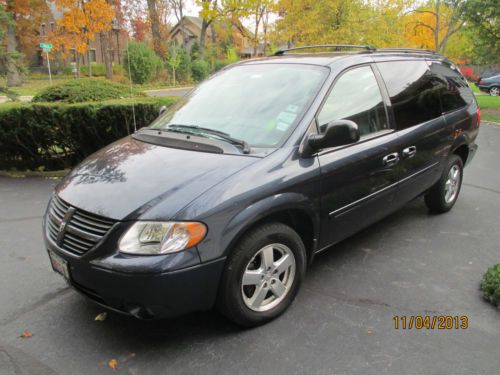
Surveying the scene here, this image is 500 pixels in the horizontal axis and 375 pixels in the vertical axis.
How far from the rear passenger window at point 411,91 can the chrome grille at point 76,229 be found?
2796mm

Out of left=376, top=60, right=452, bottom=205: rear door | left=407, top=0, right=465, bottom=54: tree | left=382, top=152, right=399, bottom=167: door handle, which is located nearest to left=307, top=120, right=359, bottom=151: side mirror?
left=382, top=152, right=399, bottom=167: door handle

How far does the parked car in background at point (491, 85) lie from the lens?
24.6 m

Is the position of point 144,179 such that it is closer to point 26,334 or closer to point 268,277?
point 268,277

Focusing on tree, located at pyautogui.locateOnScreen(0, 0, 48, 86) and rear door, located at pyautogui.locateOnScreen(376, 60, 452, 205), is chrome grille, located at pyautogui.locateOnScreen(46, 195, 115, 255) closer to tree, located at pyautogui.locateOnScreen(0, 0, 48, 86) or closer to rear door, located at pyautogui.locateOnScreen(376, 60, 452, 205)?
rear door, located at pyautogui.locateOnScreen(376, 60, 452, 205)

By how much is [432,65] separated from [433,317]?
2959 millimetres

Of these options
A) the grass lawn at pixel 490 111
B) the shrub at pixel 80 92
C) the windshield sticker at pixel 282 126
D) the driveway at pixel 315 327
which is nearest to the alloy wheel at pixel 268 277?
the driveway at pixel 315 327

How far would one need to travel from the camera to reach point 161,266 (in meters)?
2.40

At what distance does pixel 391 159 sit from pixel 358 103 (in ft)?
1.98

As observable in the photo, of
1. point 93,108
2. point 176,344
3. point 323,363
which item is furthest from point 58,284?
point 93,108

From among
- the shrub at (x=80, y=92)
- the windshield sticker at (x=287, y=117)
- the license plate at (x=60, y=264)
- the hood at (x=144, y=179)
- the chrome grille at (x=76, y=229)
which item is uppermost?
the windshield sticker at (x=287, y=117)

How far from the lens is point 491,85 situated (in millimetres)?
24844

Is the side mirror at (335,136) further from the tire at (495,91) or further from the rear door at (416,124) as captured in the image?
the tire at (495,91)

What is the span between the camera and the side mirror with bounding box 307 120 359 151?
299cm

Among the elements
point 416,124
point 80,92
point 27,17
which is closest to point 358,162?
point 416,124
